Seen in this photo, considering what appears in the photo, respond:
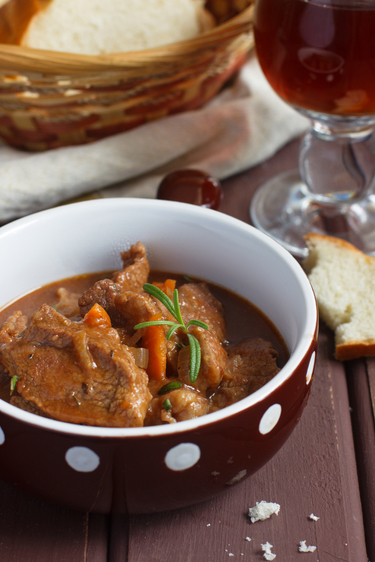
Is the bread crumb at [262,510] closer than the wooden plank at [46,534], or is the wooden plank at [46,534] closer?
the wooden plank at [46,534]

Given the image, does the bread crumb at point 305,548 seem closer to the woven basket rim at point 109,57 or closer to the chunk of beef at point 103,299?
the chunk of beef at point 103,299

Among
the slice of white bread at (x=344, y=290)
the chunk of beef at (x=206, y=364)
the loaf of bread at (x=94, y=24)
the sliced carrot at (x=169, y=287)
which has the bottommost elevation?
the slice of white bread at (x=344, y=290)

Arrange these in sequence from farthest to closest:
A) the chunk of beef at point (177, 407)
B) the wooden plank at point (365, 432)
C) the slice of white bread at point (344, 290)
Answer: the slice of white bread at point (344, 290) → the wooden plank at point (365, 432) → the chunk of beef at point (177, 407)

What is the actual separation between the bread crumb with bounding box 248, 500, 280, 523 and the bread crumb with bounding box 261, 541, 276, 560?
0.26 feet

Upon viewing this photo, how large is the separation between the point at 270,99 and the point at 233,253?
70.2 inches

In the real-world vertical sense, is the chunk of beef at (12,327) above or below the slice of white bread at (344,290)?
above

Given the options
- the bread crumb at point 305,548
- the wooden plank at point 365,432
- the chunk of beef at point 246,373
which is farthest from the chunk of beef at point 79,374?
the wooden plank at point 365,432

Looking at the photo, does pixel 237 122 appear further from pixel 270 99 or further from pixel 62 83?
pixel 62 83

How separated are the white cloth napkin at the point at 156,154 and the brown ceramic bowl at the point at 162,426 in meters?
0.96

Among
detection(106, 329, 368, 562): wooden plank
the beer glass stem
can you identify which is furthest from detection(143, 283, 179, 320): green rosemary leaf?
the beer glass stem

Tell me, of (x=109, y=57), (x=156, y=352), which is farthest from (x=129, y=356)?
(x=109, y=57)

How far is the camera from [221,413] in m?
1.43

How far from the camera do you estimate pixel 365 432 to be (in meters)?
2.13

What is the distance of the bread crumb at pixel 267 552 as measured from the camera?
1.67 meters
